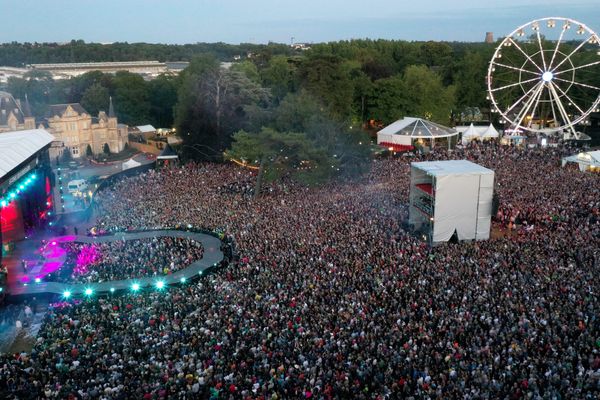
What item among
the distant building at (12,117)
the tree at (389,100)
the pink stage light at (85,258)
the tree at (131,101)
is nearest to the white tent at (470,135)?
the tree at (389,100)

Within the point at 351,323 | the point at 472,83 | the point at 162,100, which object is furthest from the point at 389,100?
the point at 351,323

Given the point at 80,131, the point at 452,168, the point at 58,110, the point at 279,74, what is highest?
the point at 279,74

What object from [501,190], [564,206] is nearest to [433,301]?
[564,206]

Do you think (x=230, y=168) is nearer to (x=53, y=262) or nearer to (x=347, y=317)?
(x=53, y=262)

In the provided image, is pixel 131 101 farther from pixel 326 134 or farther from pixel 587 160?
pixel 587 160

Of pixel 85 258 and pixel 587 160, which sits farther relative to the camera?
pixel 587 160

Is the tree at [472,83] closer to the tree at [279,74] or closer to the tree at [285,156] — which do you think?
the tree at [279,74]
